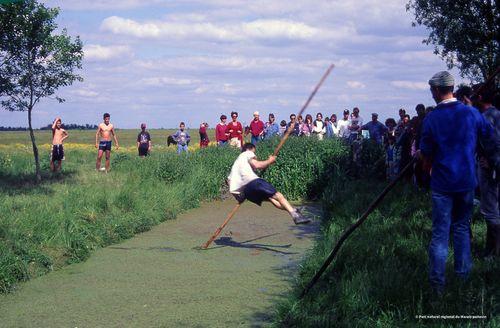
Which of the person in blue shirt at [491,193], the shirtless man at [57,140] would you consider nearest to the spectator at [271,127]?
the shirtless man at [57,140]

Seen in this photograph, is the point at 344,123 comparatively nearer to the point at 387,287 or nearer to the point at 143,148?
the point at 143,148

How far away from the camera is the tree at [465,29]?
22.2 meters

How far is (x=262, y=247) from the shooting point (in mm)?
11891

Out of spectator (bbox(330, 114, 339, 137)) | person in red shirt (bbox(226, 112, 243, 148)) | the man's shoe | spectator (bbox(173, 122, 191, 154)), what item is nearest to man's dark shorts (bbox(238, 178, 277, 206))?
the man's shoe

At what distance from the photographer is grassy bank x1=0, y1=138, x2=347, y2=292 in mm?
10297

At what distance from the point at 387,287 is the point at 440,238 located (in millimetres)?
663

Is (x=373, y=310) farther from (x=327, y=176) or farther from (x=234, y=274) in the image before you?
(x=327, y=176)

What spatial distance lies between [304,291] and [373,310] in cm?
104

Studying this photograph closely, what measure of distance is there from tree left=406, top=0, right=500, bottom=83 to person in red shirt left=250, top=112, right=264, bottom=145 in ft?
21.4

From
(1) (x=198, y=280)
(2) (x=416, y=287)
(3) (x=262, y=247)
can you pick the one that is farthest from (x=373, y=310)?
(3) (x=262, y=247)

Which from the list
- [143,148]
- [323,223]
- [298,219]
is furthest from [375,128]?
[143,148]

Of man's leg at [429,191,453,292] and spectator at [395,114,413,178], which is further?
spectator at [395,114,413,178]

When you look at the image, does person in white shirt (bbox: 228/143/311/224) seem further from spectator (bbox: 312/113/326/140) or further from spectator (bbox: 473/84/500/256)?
spectator (bbox: 312/113/326/140)

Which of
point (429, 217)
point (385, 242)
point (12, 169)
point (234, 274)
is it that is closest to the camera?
point (385, 242)
